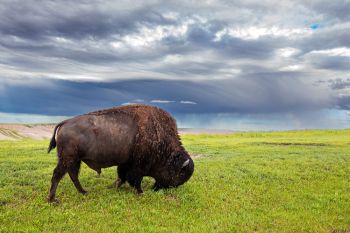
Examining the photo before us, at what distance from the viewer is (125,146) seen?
11672mm

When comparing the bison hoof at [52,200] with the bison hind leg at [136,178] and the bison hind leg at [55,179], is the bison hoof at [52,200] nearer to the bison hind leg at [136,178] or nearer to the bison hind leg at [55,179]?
the bison hind leg at [55,179]

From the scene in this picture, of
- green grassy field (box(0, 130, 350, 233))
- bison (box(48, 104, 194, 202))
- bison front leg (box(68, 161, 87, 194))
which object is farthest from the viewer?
bison front leg (box(68, 161, 87, 194))

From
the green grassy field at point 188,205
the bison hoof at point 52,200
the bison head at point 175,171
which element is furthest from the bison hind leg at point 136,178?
the bison hoof at point 52,200

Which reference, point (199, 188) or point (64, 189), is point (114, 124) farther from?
point (199, 188)

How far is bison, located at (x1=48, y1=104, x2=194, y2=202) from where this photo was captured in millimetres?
11062

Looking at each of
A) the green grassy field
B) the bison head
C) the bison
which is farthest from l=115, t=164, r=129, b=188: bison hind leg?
the bison head

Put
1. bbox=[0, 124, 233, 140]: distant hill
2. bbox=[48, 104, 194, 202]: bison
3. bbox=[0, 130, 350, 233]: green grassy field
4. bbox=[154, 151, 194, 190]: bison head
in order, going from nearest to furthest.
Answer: bbox=[0, 130, 350, 233]: green grassy field < bbox=[48, 104, 194, 202]: bison < bbox=[154, 151, 194, 190]: bison head < bbox=[0, 124, 233, 140]: distant hill

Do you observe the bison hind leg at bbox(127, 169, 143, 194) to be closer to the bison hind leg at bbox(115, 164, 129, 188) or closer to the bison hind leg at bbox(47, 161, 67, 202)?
the bison hind leg at bbox(115, 164, 129, 188)

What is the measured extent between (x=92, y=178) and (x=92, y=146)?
3925 millimetres

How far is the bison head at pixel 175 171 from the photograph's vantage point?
487 inches

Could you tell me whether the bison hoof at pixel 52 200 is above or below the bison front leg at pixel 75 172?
below

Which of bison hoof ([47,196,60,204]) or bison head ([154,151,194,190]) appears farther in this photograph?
bison head ([154,151,194,190])

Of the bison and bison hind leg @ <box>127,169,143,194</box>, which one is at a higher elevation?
the bison

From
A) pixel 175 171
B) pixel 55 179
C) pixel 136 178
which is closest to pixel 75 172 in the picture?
pixel 55 179
